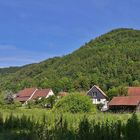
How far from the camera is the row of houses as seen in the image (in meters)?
60.9

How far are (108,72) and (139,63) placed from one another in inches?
402

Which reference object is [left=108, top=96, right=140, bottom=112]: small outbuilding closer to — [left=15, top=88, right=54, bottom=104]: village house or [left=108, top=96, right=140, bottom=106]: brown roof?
[left=108, top=96, right=140, bottom=106]: brown roof

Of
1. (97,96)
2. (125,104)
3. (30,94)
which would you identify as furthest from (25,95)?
(125,104)

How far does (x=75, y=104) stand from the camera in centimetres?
3641

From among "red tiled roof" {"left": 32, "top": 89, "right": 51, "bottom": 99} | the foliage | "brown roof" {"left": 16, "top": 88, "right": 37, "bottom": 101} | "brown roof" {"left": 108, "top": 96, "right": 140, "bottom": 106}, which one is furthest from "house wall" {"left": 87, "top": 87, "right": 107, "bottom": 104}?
"brown roof" {"left": 16, "top": 88, "right": 37, "bottom": 101}

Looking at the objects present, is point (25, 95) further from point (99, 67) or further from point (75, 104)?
point (75, 104)

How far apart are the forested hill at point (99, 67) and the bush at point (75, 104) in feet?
191

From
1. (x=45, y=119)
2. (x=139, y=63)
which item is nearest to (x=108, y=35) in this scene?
(x=139, y=63)

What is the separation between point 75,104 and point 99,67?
85.7 m

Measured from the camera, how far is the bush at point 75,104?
36.2 metres

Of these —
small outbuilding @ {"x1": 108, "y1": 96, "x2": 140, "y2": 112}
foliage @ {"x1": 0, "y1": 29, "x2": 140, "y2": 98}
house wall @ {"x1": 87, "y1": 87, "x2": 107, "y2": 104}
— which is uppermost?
foliage @ {"x1": 0, "y1": 29, "x2": 140, "y2": 98}

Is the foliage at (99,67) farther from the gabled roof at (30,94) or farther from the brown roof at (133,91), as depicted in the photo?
the gabled roof at (30,94)

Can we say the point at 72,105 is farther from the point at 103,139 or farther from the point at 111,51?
the point at 111,51

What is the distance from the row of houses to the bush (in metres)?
19.1
